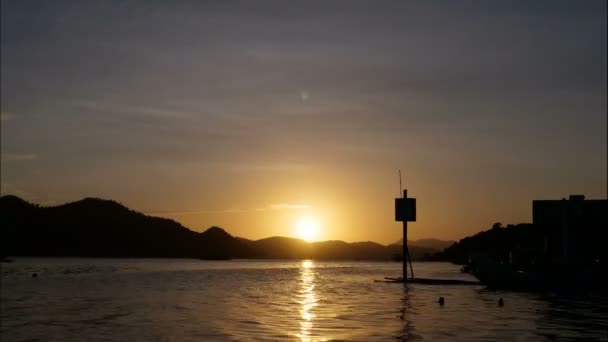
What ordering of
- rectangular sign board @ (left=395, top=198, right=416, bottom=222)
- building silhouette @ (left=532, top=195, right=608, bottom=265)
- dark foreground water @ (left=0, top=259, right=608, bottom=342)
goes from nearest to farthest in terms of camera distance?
dark foreground water @ (left=0, top=259, right=608, bottom=342) < building silhouette @ (left=532, top=195, right=608, bottom=265) < rectangular sign board @ (left=395, top=198, right=416, bottom=222)

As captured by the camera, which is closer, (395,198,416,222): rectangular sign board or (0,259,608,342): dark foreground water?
(0,259,608,342): dark foreground water

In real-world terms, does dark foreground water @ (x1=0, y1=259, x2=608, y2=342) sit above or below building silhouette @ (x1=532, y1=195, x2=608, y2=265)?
below

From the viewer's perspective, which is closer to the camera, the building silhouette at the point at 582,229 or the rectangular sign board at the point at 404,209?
the building silhouette at the point at 582,229

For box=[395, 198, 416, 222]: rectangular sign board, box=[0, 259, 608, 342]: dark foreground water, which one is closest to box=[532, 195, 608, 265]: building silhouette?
box=[0, 259, 608, 342]: dark foreground water

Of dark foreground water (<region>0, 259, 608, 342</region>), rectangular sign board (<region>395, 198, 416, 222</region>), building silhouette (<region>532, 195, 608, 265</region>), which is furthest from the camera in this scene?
rectangular sign board (<region>395, 198, 416, 222</region>)

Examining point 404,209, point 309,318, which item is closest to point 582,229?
point 404,209

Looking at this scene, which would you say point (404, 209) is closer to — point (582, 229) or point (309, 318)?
point (582, 229)

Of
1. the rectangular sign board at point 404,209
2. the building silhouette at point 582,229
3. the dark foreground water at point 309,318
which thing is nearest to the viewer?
the dark foreground water at point 309,318

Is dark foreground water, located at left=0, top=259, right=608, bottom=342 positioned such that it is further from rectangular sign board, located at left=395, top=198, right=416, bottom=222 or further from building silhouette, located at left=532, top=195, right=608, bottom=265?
rectangular sign board, located at left=395, top=198, right=416, bottom=222

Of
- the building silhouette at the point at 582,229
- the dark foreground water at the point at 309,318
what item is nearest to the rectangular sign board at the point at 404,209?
the building silhouette at the point at 582,229

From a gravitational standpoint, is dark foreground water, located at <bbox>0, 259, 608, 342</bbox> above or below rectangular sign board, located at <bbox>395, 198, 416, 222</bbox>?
below

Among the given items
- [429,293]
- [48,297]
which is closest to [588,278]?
[429,293]

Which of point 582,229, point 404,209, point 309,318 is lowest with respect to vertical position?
point 309,318

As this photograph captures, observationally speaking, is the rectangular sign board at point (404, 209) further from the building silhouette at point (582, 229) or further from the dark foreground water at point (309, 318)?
the dark foreground water at point (309, 318)
